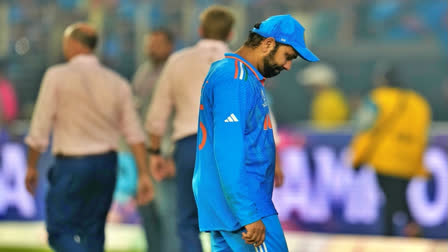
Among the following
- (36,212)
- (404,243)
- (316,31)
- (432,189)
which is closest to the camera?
(404,243)

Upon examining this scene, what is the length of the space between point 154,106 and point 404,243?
3.82m

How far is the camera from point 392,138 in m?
10.4

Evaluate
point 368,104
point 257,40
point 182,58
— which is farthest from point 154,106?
Result: point 368,104

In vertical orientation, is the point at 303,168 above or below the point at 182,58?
below

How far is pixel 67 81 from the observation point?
23.0ft

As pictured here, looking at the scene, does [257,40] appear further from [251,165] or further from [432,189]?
[432,189]

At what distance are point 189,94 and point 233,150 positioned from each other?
107 inches

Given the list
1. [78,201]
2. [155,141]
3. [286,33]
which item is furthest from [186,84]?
[286,33]

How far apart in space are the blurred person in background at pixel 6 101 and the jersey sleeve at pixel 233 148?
365 inches

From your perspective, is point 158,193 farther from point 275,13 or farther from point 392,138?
point 275,13

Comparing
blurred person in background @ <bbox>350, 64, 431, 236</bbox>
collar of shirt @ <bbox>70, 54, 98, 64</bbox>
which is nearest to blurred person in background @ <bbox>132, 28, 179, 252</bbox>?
collar of shirt @ <bbox>70, 54, 98, 64</bbox>

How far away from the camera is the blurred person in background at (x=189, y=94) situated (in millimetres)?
7062

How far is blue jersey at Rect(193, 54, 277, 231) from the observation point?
14.5ft

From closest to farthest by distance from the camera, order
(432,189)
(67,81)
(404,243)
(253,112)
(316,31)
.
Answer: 1. (253,112)
2. (67,81)
3. (404,243)
4. (432,189)
5. (316,31)
